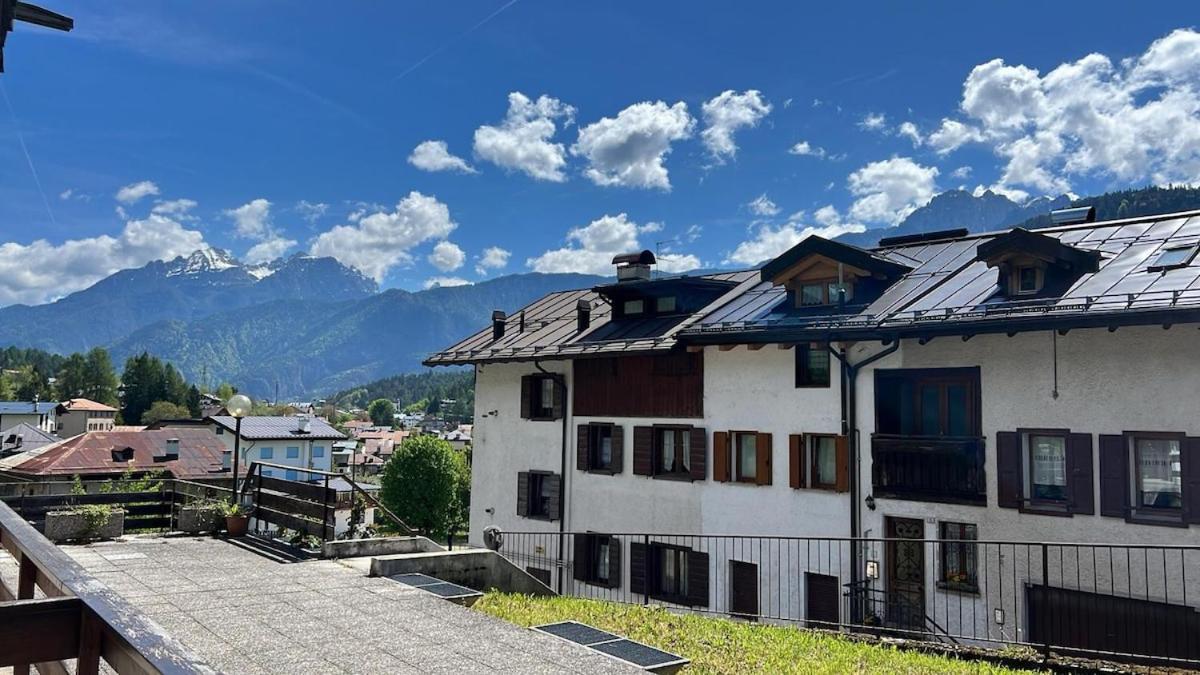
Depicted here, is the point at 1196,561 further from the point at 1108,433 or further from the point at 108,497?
the point at 108,497

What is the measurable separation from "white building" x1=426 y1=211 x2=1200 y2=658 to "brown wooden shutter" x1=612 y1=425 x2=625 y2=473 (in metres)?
0.08

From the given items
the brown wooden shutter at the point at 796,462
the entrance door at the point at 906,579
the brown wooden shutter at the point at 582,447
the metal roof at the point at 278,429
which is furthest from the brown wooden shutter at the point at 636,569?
the metal roof at the point at 278,429

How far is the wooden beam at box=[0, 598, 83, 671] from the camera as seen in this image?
225 centimetres

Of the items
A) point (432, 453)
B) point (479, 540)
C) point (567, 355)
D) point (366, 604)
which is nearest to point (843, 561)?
point (567, 355)

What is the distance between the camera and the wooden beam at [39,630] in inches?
88.5

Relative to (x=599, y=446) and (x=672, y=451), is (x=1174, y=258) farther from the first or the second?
(x=599, y=446)

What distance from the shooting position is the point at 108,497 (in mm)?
12781

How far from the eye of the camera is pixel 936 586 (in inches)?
601

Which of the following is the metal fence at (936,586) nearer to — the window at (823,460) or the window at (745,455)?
the window at (823,460)

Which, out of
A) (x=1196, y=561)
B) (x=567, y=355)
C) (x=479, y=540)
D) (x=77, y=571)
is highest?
(x=567, y=355)

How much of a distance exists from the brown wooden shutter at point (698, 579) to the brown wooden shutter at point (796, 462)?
3.06 m

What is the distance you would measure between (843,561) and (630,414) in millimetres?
7096

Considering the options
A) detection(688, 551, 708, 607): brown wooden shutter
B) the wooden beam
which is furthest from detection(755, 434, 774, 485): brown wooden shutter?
the wooden beam

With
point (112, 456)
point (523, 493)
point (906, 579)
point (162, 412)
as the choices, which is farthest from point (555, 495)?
point (162, 412)
